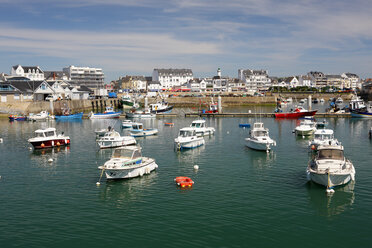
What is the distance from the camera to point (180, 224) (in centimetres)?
2245

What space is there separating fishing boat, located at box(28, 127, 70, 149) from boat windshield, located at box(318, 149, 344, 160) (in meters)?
36.2

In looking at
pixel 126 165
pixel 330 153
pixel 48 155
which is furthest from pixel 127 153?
pixel 330 153

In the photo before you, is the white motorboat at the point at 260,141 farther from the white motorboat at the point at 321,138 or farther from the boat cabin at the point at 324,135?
the boat cabin at the point at 324,135

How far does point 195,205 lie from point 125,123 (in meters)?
52.0

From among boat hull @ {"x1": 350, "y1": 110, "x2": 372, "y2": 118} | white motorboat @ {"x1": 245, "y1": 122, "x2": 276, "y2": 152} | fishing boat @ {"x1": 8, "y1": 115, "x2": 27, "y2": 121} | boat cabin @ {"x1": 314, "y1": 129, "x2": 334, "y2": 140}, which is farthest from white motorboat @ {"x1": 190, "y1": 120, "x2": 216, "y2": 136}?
fishing boat @ {"x1": 8, "y1": 115, "x2": 27, "y2": 121}

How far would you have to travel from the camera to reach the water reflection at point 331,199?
80.6 ft

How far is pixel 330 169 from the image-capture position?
1126 inches

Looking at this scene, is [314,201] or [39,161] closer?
[314,201]

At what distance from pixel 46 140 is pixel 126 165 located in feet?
73.9

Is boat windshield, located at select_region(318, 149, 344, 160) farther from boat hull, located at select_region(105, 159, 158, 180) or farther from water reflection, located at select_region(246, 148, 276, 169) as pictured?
boat hull, located at select_region(105, 159, 158, 180)

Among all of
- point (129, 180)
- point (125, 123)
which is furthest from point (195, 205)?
point (125, 123)

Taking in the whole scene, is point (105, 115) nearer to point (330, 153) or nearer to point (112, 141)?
point (112, 141)

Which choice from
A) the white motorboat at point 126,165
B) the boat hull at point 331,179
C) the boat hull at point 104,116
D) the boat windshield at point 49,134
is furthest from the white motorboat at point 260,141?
the boat hull at point 104,116

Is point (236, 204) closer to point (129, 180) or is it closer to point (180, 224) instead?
point (180, 224)
